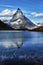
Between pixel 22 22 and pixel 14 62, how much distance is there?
12.0m

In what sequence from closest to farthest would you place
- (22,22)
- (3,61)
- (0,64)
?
1. (0,64)
2. (3,61)
3. (22,22)

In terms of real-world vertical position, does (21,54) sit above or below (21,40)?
above

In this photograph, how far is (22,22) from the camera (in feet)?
67.2

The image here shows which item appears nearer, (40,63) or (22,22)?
(40,63)

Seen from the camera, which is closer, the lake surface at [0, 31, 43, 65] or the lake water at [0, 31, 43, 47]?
the lake surface at [0, 31, 43, 65]

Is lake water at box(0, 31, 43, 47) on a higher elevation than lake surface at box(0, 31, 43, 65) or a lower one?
lower

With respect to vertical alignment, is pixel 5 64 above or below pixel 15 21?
below

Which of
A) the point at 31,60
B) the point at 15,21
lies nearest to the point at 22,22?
the point at 15,21

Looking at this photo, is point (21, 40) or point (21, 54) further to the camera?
point (21, 40)

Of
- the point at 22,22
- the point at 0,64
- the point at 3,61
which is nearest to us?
the point at 0,64

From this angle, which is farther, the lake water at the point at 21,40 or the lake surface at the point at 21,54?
the lake water at the point at 21,40

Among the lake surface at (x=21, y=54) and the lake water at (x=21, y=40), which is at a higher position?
the lake surface at (x=21, y=54)

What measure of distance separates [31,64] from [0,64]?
1125 mm

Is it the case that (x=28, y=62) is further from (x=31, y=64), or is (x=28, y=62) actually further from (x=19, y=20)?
(x=19, y=20)
